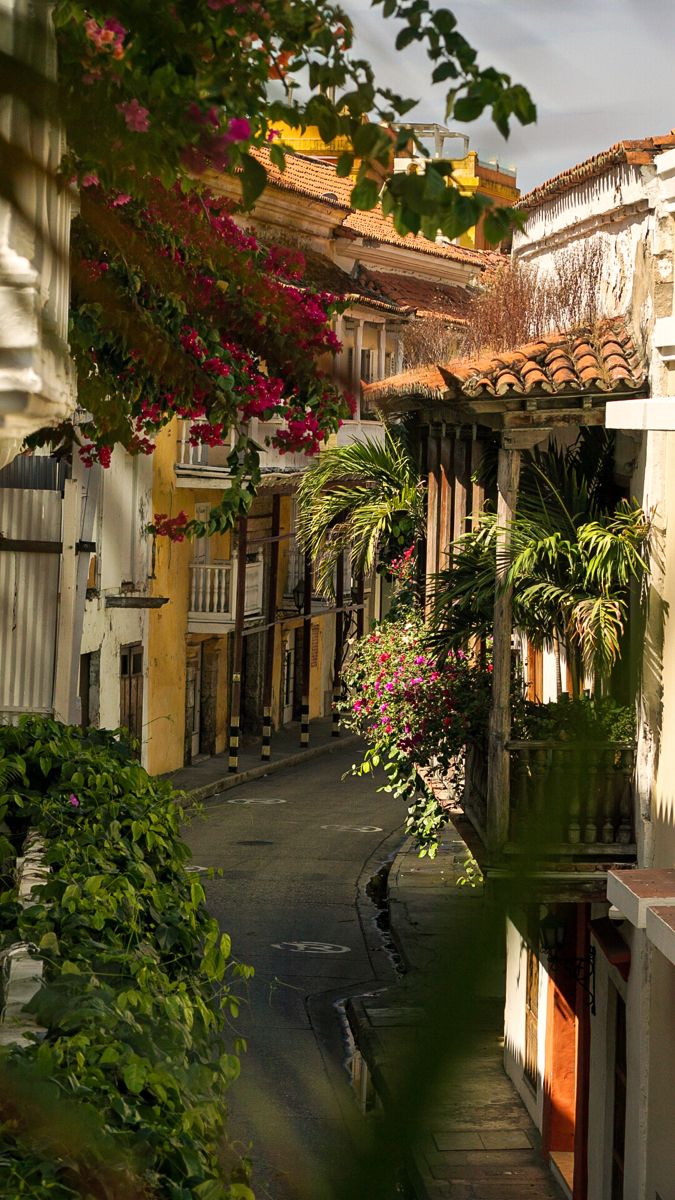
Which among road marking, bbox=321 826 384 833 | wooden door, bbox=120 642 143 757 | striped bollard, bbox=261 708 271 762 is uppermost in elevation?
wooden door, bbox=120 642 143 757

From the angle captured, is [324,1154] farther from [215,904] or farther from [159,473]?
[159,473]

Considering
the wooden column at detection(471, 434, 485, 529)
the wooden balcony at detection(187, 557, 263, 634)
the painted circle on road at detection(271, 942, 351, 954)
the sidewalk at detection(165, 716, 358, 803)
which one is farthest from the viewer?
the wooden balcony at detection(187, 557, 263, 634)

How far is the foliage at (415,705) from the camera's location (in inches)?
448

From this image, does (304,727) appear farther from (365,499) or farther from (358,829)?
(365,499)

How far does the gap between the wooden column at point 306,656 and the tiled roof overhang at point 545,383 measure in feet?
61.5

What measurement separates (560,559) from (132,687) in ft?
47.3

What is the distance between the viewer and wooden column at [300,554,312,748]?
96.6 ft

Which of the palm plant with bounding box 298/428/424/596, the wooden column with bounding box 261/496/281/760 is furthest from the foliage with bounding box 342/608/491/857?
the wooden column with bounding box 261/496/281/760

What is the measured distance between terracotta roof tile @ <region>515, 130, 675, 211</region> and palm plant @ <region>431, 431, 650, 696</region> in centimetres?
178

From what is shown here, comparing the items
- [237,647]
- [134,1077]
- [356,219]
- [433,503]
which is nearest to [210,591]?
[237,647]

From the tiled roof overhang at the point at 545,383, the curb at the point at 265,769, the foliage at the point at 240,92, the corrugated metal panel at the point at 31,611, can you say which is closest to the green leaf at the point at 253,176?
the foliage at the point at 240,92

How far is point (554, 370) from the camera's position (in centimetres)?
1008

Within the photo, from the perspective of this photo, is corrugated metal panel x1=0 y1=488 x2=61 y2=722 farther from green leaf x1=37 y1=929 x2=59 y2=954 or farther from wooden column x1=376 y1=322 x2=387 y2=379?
wooden column x1=376 y1=322 x2=387 y2=379

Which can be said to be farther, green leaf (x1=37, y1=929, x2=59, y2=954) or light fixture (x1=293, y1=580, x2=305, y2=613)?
light fixture (x1=293, y1=580, x2=305, y2=613)
